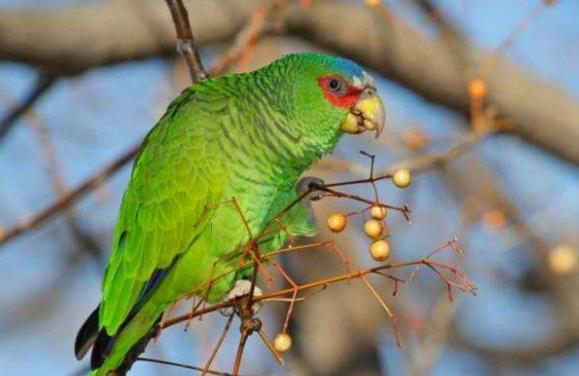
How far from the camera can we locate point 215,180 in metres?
3.34

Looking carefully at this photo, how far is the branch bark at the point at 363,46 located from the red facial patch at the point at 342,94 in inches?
50.6

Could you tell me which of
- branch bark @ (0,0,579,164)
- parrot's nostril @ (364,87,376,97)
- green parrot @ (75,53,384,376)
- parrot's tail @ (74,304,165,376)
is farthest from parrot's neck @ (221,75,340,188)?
branch bark @ (0,0,579,164)

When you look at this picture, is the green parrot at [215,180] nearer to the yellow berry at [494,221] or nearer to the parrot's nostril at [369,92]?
the parrot's nostril at [369,92]

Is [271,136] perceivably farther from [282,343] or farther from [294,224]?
[282,343]

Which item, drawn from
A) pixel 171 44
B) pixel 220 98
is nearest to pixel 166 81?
pixel 171 44

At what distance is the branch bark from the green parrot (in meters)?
1.06

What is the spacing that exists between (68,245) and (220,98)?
13.3 ft

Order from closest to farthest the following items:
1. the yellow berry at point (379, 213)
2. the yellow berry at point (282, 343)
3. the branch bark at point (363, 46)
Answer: the yellow berry at point (282, 343)
the yellow berry at point (379, 213)
the branch bark at point (363, 46)

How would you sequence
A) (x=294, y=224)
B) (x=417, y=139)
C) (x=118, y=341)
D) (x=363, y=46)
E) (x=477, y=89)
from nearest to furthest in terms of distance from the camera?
(x=118, y=341) < (x=294, y=224) < (x=477, y=89) < (x=417, y=139) < (x=363, y=46)

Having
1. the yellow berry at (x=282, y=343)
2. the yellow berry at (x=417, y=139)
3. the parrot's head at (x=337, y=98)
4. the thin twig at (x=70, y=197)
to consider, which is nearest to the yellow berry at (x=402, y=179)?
the yellow berry at (x=282, y=343)

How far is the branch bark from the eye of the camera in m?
4.45

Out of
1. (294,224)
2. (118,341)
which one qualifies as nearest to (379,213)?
(294,224)

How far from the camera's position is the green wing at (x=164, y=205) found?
330cm

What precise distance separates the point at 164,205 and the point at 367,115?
642mm
